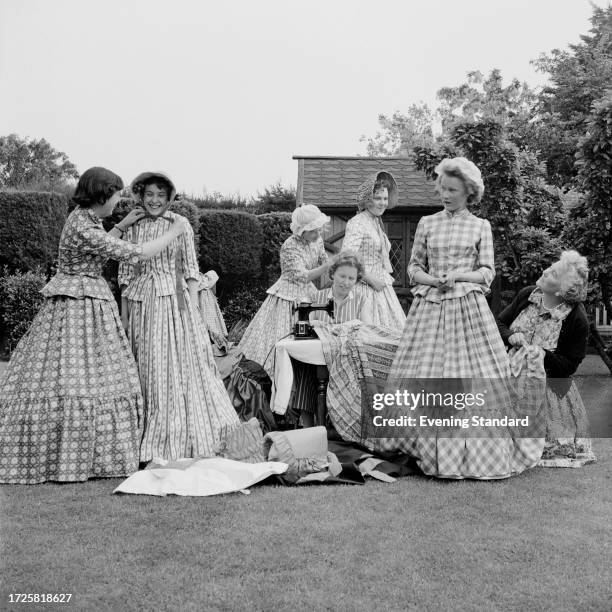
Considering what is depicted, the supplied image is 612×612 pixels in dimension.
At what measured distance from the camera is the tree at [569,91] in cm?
1719

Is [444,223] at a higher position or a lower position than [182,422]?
higher

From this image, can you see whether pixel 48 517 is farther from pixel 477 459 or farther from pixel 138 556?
pixel 477 459

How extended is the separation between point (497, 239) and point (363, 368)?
21.9ft

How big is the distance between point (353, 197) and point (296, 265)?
5.82 metres

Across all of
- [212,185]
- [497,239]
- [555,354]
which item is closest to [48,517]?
[555,354]

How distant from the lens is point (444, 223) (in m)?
4.89

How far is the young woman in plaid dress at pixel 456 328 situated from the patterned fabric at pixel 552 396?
262 mm

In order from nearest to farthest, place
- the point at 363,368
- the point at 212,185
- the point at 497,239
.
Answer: the point at 363,368, the point at 497,239, the point at 212,185

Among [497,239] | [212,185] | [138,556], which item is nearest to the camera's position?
[138,556]

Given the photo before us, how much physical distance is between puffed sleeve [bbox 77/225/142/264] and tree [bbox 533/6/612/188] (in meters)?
14.1

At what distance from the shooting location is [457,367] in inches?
185

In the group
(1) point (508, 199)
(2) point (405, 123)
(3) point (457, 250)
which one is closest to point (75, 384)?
(3) point (457, 250)

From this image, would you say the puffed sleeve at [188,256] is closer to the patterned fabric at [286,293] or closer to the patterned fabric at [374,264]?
the patterned fabric at [374,264]

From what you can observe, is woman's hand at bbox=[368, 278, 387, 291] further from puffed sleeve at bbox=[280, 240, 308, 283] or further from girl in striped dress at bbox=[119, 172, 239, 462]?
girl in striped dress at bbox=[119, 172, 239, 462]
